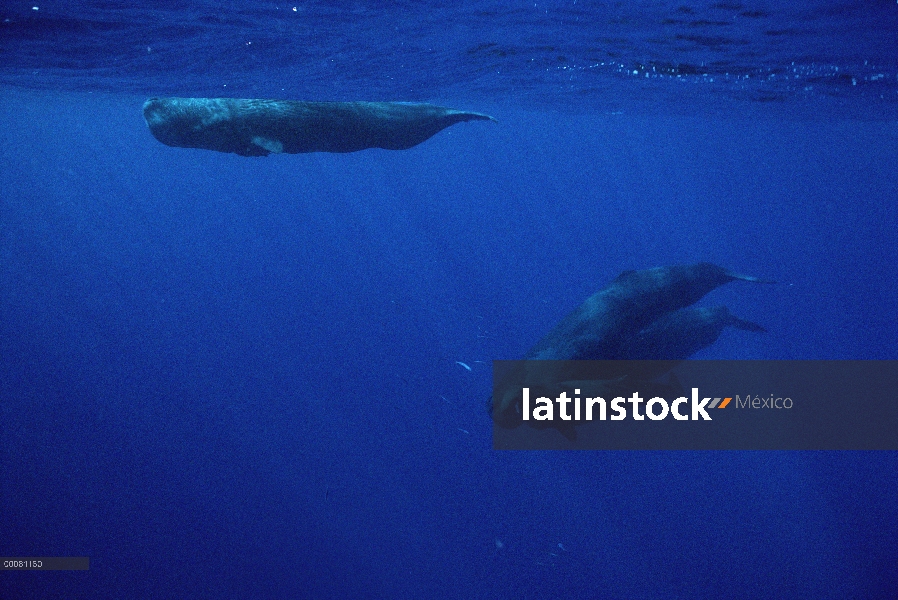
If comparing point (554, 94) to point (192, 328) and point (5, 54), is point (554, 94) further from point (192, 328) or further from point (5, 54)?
point (192, 328)

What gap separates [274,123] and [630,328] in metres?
5.84

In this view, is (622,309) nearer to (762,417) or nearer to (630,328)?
(630,328)

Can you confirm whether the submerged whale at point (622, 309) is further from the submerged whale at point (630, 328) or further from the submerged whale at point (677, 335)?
the submerged whale at point (677, 335)

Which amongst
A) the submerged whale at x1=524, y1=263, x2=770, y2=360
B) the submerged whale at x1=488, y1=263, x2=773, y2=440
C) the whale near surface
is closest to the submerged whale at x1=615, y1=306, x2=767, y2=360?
the submerged whale at x1=488, y1=263, x2=773, y2=440

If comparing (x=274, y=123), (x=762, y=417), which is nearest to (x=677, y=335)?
(x=274, y=123)

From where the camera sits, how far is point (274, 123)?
193 inches

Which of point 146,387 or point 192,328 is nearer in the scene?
point 146,387

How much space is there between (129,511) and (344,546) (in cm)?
877

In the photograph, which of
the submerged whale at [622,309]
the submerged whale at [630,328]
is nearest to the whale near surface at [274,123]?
the submerged whale at [630,328]

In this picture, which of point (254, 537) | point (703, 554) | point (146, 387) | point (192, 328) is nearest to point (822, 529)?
point (703, 554)

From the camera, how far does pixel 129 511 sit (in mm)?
20906

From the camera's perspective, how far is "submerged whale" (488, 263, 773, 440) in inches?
281

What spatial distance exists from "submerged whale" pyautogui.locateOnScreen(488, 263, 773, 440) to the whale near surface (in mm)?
3590

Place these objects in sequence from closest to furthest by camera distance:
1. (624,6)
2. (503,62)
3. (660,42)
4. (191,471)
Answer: (624,6)
(660,42)
(503,62)
(191,471)
